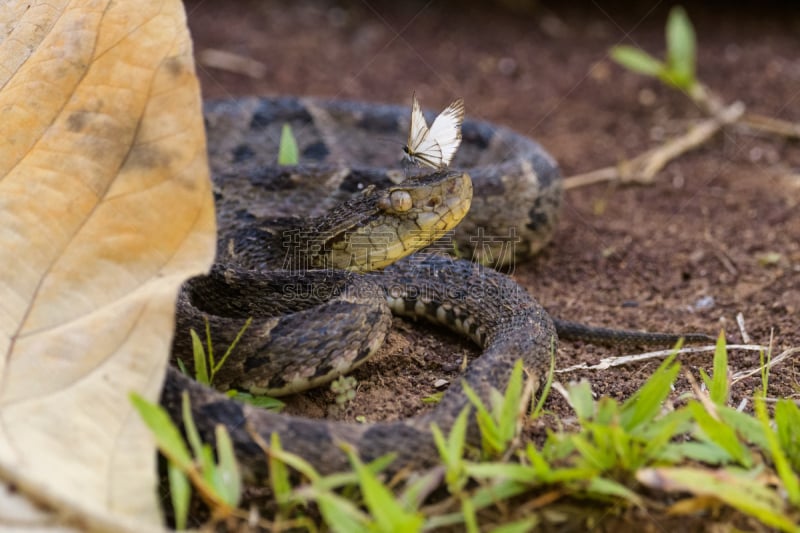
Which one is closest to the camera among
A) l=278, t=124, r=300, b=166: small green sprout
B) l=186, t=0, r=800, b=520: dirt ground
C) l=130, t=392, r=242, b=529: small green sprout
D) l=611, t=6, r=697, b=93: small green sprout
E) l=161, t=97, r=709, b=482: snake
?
l=130, t=392, r=242, b=529: small green sprout

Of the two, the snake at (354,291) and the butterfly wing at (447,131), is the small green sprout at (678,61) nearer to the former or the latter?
the snake at (354,291)

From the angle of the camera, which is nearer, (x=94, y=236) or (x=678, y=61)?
(x=94, y=236)

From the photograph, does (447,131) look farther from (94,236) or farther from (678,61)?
(678,61)

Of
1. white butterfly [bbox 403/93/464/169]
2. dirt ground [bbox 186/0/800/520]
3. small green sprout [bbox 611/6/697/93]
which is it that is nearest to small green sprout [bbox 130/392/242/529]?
dirt ground [bbox 186/0/800/520]

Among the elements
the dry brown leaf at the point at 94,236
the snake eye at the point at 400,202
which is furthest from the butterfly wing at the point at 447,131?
the dry brown leaf at the point at 94,236

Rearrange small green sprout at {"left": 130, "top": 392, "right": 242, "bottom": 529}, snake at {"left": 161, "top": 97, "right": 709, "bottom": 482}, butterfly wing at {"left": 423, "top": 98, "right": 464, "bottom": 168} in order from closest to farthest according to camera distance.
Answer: small green sprout at {"left": 130, "top": 392, "right": 242, "bottom": 529}, snake at {"left": 161, "top": 97, "right": 709, "bottom": 482}, butterfly wing at {"left": 423, "top": 98, "right": 464, "bottom": 168}

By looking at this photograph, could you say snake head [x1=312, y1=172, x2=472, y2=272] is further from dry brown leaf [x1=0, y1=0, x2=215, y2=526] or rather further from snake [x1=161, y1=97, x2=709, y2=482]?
dry brown leaf [x1=0, y1=0, x2=215, y2=526]

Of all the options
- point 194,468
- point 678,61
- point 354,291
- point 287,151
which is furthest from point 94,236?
point 678,61
